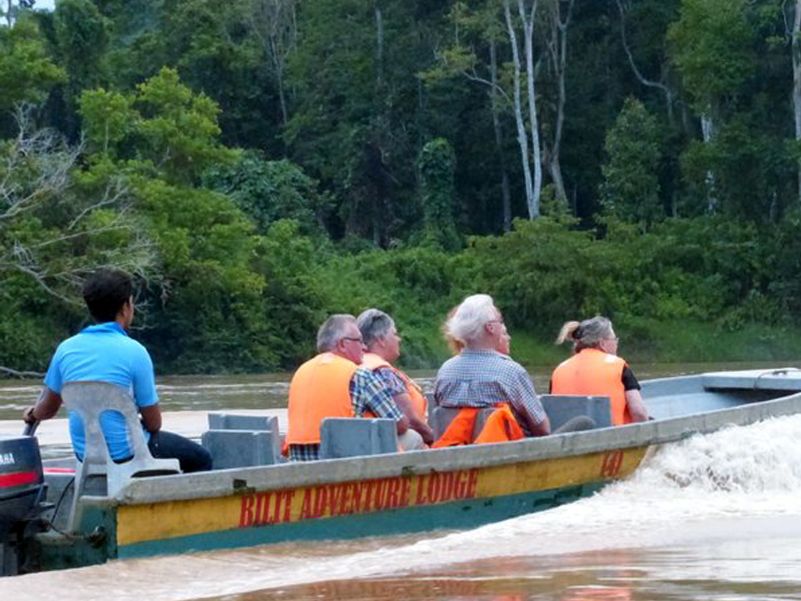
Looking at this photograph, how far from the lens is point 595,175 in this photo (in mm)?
42562

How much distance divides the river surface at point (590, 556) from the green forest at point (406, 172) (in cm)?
2231

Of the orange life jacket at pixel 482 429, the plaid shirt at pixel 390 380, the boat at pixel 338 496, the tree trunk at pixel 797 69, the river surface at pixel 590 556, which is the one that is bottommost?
the river surface at pixel 590 556

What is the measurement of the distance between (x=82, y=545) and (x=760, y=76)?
106 ft

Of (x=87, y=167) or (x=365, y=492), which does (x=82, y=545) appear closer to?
(x=365, y=492)

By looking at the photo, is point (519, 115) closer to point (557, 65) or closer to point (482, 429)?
point (557, 65)

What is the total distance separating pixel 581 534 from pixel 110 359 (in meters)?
2.46

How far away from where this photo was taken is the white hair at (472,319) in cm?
880

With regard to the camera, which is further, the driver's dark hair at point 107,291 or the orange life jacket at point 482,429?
the orange life jacket at point 482,429

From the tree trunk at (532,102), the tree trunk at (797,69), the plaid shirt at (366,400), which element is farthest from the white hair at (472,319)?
the tree trunk at (532,102)

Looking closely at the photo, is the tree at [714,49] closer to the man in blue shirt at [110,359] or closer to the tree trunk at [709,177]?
the tree trunk at [709,177]

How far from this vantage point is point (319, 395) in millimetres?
8531

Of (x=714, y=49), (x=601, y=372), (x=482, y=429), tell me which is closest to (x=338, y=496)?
(x=482, y=429)

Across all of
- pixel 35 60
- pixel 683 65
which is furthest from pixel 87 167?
pixel 683 65

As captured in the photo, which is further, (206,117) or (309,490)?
(206,117)
